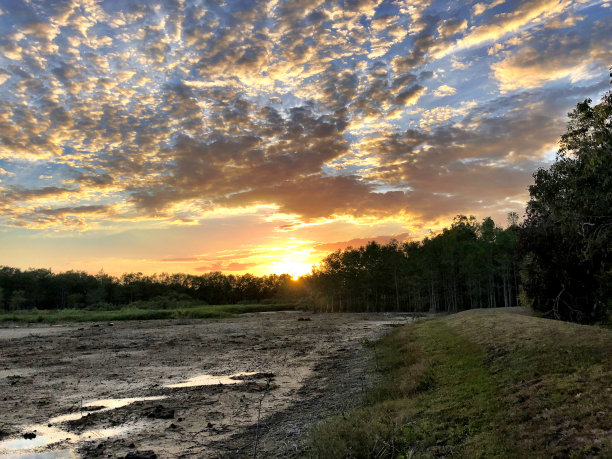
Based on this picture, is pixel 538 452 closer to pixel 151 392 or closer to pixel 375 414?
pixel 375 414

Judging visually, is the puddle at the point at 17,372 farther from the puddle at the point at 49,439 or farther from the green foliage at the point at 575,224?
the green foliage at the point at 575,224

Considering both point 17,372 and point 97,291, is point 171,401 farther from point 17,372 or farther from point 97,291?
point 97,291

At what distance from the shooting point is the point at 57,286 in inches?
6068

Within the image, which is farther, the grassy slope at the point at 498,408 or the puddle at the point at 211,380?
the puddle at the point at 211,380

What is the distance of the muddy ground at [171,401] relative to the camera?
12117mm

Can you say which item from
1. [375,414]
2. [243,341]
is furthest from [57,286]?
[375,414]

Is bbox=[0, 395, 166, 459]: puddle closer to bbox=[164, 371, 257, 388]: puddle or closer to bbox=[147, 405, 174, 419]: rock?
bbox=[147, 405, 174, 419]: rock

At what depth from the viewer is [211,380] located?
21828mm

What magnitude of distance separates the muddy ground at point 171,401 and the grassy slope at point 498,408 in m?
1.89

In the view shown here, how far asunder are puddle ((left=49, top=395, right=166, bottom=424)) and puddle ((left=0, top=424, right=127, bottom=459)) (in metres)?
0.89

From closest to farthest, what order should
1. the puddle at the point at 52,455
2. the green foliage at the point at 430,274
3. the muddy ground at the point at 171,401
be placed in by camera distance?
the puddle at the point at 52,455 < the muddy ground at the point at 171,401 < the green foliage at the point at 430,274

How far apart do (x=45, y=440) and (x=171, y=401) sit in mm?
5345

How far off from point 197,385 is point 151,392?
233 centimetres

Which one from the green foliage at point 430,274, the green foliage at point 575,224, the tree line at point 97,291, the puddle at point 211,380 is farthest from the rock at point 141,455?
the tree line at point 97,291
